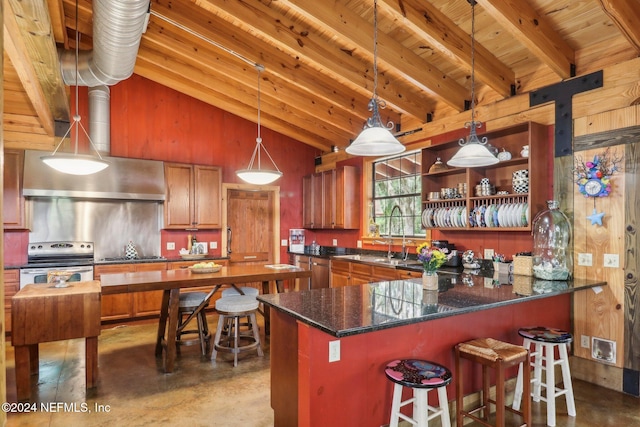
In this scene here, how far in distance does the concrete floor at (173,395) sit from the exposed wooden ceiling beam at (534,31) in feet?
8.94

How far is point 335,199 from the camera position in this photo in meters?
6.09

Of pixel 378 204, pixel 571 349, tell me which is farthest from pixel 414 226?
pixel 571 349

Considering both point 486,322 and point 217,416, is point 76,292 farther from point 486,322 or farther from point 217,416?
point 486,322

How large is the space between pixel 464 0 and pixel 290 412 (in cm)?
327

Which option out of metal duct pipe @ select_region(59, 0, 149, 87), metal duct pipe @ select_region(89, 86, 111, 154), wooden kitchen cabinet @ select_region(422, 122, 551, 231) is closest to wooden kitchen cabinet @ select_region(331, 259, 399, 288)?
wooden kitchen cabinet @ select_region(422, 122, 551, 231)

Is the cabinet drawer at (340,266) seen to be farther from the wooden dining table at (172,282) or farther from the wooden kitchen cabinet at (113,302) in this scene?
the wooden kitchen cabinet at (113,302)

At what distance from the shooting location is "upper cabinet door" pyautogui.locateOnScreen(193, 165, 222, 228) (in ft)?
19.0

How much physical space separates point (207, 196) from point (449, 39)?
13.4ft

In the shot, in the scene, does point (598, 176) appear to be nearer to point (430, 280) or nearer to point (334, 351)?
point (430, 280)

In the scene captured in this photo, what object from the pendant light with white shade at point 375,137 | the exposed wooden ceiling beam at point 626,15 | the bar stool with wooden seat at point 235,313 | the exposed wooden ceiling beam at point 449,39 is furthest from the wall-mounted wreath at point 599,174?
the bar stool with wooden seat at point 235,313

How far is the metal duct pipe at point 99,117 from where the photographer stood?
5199 millimetres

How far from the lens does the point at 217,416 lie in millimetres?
2662

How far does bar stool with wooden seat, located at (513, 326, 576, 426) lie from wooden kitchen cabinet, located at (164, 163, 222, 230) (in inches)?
179

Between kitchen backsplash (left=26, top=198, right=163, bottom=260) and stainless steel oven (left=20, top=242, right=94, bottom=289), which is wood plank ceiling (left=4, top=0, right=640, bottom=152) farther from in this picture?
stainless steel oven (left=20, top=242, right=94, bottom=289)
